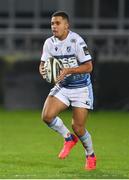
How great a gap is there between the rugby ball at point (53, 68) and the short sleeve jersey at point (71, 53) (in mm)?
68

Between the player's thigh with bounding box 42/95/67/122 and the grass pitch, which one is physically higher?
the player's thigh with bounding box 42/95/67/122

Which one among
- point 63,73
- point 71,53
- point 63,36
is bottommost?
point 63,73

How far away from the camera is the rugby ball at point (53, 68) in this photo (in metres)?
12.8

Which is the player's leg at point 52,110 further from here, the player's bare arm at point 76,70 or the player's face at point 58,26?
the player's face at point 58,26

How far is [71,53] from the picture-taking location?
1284cm

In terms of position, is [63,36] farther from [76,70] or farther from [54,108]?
[54,108]

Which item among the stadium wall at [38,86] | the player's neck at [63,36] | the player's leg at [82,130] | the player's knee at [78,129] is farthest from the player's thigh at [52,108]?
the stadium wall at [38,86]

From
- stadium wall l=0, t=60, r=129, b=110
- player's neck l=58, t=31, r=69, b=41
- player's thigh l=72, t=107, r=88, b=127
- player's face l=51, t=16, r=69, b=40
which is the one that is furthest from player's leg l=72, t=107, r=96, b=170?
stadium wall l=0, t=60, r=129, b=110

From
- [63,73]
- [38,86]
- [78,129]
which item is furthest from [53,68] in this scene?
[38,86]

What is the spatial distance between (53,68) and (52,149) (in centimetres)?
353

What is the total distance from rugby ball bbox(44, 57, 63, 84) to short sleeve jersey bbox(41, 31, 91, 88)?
0.07m

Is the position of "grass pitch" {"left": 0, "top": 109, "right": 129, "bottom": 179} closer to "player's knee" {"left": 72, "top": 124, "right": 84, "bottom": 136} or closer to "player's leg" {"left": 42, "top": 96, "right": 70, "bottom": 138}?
"player's knee" {"left": 72, "top": 124, "right": 84, "bottom": 136}

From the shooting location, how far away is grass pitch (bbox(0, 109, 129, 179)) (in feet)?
41.0

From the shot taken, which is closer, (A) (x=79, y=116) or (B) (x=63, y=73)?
(B) (x=63, y=73)
